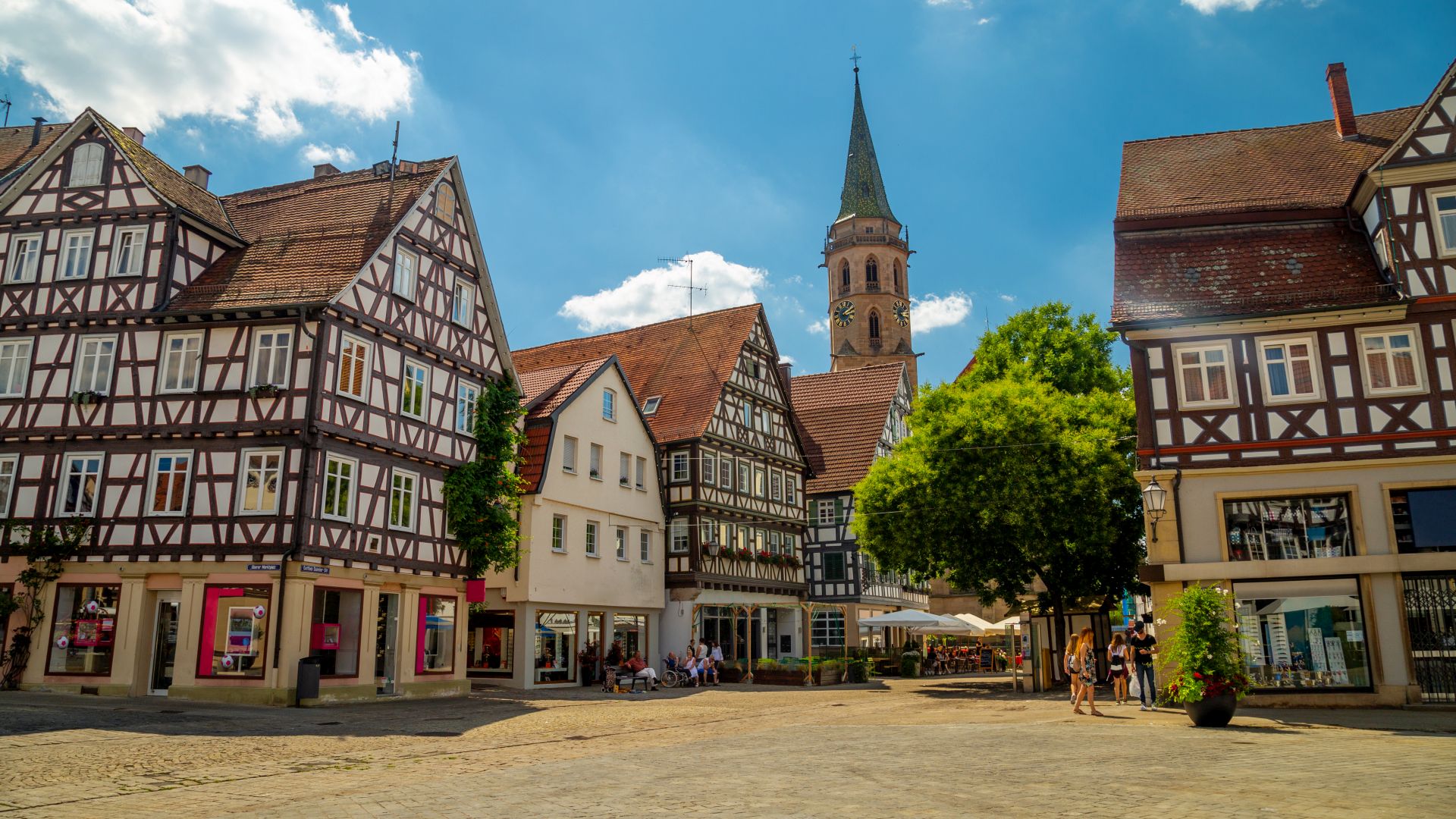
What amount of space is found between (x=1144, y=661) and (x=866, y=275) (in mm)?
82598

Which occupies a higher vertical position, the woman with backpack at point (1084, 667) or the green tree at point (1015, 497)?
the green tree at point (1015, 497)

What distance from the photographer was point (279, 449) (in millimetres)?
22906

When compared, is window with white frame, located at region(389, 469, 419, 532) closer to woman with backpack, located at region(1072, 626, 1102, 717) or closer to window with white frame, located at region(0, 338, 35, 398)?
window with white frame, located at region(0, 338, 35, 398)

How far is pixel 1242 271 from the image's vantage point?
22.8 metres

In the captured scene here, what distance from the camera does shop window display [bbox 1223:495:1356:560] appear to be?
20.9m

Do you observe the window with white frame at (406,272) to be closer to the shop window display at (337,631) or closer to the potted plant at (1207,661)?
the shop window display at (337,631)

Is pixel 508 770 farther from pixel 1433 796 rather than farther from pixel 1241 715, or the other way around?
pixel 1241 715

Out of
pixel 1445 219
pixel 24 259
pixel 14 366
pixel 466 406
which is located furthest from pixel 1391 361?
pixel 24 259

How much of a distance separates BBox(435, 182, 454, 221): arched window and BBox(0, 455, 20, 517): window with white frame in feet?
36.8

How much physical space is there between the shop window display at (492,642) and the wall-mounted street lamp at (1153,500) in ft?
60.5

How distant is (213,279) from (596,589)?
49.4 ft

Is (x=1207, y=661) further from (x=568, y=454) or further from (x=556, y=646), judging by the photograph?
(x=568, y=454)

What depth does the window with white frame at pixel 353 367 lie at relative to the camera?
23938mm

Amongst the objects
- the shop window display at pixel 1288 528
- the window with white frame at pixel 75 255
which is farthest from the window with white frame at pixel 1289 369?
the window with white frame at pixel 75 255
